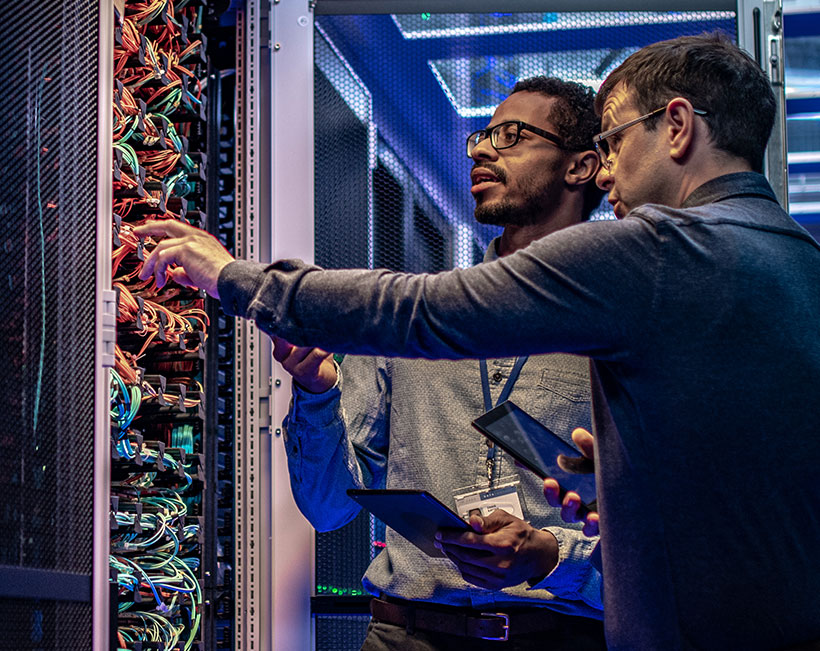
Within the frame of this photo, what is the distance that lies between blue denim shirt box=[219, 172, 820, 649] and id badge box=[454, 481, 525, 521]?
743mm

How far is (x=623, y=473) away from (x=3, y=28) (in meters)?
1.28

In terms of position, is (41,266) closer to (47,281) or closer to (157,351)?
(47,281)

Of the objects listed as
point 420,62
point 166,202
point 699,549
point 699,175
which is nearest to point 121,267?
point 166,202

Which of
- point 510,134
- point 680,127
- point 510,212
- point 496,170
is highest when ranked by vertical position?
point 510,134

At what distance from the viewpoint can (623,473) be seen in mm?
1365

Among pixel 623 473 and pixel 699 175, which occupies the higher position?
pixel 699 175

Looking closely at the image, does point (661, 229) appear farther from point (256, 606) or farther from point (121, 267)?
point (256, 606)

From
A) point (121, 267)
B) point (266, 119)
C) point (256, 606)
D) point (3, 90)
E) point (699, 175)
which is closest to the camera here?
point (699, 175)

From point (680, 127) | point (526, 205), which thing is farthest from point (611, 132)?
point (526, 205)

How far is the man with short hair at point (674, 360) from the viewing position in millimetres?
1290

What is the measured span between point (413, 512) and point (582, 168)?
1.24 metres

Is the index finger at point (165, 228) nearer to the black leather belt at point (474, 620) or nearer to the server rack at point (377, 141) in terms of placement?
the black leather belt at point (474, 620)

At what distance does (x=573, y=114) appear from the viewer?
270 cm

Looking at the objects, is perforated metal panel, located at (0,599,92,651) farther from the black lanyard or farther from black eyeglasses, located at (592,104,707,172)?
black eyeglasses, located at (592,104,707,172)
